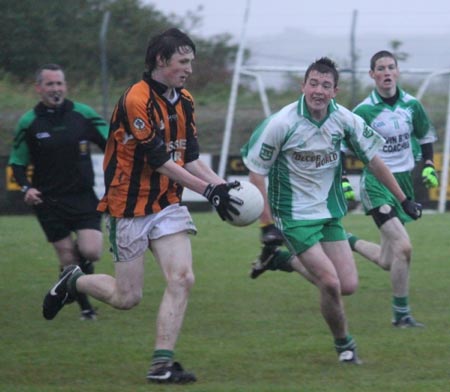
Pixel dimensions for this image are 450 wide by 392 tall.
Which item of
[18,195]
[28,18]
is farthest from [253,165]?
[28,18]

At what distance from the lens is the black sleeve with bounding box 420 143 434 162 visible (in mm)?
9219

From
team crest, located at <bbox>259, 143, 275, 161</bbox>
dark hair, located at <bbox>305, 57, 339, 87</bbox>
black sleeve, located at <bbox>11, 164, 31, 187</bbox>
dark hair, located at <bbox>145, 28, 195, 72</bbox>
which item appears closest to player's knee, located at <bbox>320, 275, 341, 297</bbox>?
team crest, located at <bbox>259, 143, 275, 161</bbox>

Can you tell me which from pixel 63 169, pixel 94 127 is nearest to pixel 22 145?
pixel 63 169

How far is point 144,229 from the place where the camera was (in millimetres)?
6672

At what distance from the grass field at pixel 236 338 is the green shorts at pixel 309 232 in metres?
0.73

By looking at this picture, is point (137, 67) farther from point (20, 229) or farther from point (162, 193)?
point (162, 193)

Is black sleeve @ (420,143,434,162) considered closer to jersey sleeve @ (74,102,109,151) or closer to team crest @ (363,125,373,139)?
team crest @ (363,125,373,139)

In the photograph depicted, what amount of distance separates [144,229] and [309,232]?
1.07 m

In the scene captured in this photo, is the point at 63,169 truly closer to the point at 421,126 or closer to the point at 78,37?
the point at 421,126

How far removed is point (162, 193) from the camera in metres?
6.71

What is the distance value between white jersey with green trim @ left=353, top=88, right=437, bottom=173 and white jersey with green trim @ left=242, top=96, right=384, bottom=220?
1.66 metres

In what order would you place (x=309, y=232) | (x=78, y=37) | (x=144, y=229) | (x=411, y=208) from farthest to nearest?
(x=78, y=37)
(x=411, y=208)
(x=309, y=232)
(x=144, y=229)

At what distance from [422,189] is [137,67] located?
7.12 m

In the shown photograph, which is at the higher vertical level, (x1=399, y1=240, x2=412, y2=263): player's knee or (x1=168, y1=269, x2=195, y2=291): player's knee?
(x1=168, y1=269, x2=195, y2=291): player's knee
